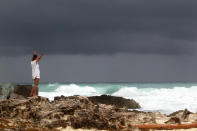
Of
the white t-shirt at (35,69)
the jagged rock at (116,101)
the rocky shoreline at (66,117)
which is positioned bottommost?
the rocky shoreline at (66,117)

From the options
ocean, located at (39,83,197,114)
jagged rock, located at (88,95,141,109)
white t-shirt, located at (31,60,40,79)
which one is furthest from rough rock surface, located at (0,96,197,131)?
ocean, located at (39,83,197,114)

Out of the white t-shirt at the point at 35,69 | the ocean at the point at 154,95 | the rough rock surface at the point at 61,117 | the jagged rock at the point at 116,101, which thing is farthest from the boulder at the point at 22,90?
the ocean at the point at 154,95

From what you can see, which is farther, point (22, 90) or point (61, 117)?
Result: point (22, 90)

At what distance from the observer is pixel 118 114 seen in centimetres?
844

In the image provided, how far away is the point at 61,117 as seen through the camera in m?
8.03

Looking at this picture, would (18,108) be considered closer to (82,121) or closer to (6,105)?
(6,105)

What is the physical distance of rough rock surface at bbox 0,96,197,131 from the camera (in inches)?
297

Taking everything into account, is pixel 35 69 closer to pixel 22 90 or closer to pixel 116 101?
pixel 22 90

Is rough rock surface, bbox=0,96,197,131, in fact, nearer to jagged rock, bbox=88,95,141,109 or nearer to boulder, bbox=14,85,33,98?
boulder, bbox=14,85,33,98

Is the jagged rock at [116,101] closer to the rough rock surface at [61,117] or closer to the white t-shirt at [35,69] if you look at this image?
the white t-shirt at [35,69]

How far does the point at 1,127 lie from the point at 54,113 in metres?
1.64

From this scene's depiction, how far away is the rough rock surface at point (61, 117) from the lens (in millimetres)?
7543

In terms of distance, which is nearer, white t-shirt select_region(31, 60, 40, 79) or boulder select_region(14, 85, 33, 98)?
white t-shirt select_region(31, 60, 40, 79)

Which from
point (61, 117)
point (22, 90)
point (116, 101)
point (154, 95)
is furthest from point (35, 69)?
point (154, 95)
